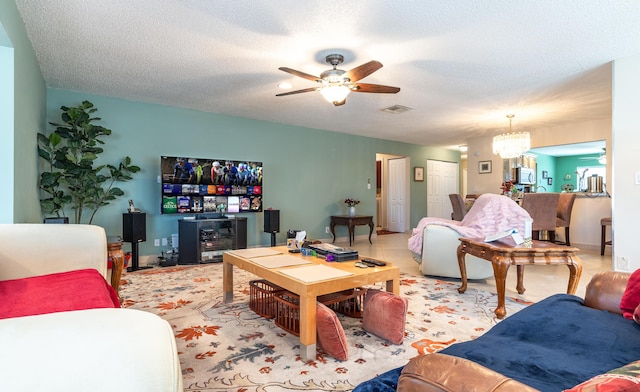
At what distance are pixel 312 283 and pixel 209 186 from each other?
3.39m

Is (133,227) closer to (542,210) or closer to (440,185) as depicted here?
(542,210)

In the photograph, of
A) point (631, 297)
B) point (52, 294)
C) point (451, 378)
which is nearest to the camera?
point (451, 378)

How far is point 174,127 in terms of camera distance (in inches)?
194

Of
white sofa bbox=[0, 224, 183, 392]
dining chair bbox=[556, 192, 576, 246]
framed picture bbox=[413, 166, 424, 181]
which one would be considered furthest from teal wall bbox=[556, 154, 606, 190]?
white sofa bbox=[0, 224, 183, 392]

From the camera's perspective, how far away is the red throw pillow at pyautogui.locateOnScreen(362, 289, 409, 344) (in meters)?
2.12

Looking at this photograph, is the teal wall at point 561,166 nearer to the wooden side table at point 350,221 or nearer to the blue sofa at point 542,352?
the wooden side table at point 350,221

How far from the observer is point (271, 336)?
2271mm

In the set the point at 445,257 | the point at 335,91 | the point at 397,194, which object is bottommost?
the point at 445,257

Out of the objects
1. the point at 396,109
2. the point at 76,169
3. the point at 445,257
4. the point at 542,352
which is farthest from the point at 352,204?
the point at 542,352

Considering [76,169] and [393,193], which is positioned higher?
[76,169]

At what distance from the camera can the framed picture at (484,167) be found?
715cm

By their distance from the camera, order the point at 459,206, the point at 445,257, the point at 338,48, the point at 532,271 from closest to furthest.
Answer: the point at 338,48, the point at 445,257, the point at 532,271, the point at 459,206

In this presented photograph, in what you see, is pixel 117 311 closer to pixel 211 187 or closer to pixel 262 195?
pixel 211 187

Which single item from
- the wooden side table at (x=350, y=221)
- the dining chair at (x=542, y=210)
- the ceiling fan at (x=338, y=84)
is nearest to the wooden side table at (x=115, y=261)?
the ceiling fan at (x=338, y=84)
